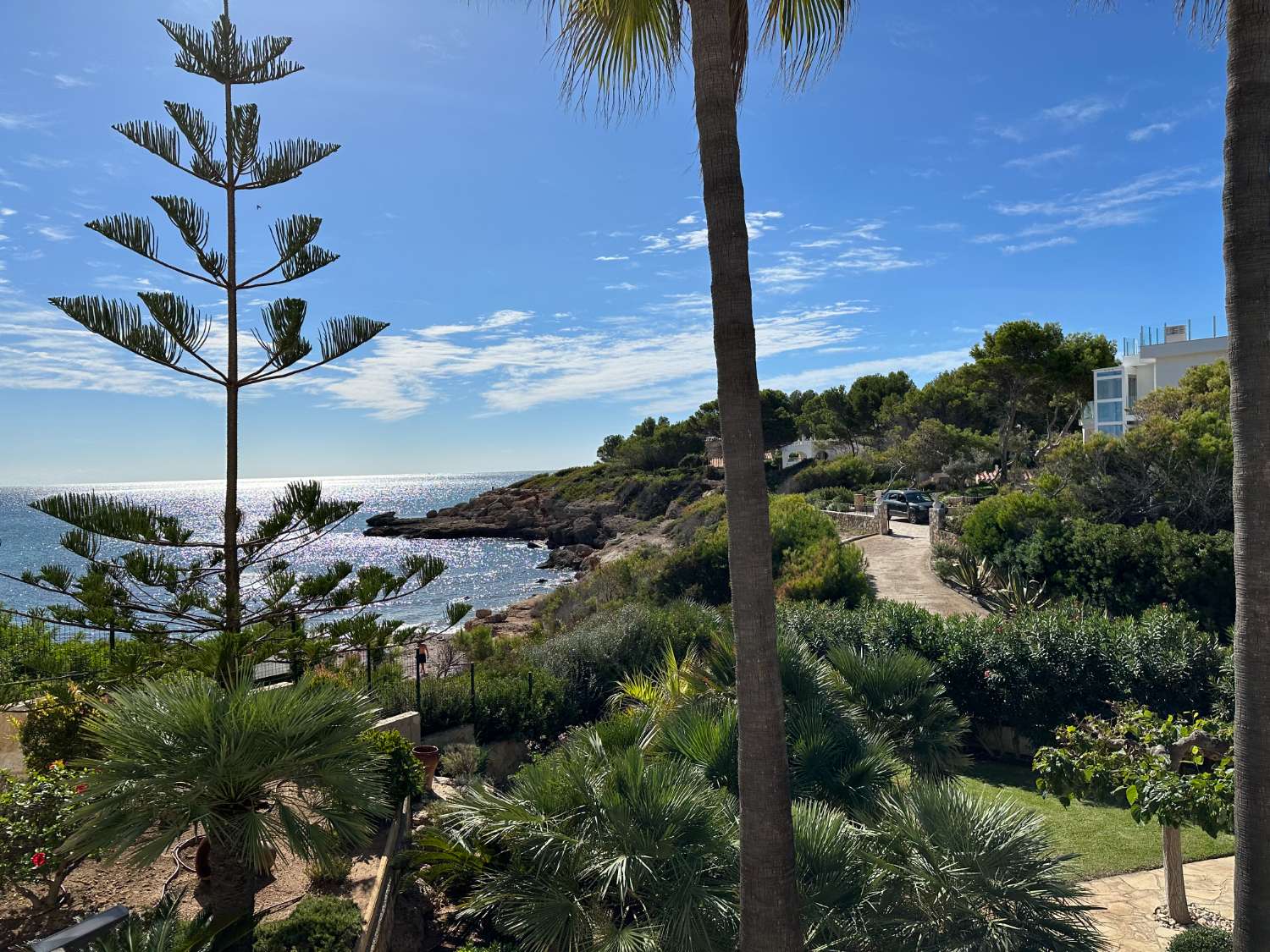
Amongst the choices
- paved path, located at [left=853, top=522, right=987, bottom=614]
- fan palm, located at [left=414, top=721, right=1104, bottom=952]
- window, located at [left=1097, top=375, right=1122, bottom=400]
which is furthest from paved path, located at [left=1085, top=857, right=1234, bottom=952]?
window, located at [left=1097, top=375, right=1122, bottom=400]

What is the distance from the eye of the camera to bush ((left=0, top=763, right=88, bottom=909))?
15.9 feet

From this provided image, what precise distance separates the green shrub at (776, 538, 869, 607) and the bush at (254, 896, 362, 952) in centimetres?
1249

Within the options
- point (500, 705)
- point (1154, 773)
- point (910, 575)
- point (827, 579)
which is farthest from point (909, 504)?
point (1154, 773)

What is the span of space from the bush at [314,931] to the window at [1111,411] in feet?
151

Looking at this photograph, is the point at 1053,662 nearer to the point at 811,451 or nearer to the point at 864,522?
the point at 864,522

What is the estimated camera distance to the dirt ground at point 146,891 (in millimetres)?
5258

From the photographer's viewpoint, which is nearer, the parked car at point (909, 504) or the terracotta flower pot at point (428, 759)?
the terracotta flower pot at point (428, 759)

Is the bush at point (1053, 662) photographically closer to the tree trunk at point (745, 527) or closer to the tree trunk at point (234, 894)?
the tree trunk at point (745, 527)

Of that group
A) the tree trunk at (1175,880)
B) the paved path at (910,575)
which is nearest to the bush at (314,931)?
the tree trunk at (1175,880)

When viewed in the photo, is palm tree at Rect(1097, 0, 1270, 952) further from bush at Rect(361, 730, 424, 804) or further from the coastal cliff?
the coastal cliff

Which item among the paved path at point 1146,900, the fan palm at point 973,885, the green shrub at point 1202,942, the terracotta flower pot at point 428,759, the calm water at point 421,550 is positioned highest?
the fan palm at point 973,885

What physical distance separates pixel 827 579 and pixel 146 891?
45.7ft

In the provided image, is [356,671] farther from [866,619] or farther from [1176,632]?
[1176,632]

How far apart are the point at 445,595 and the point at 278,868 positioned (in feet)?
129
